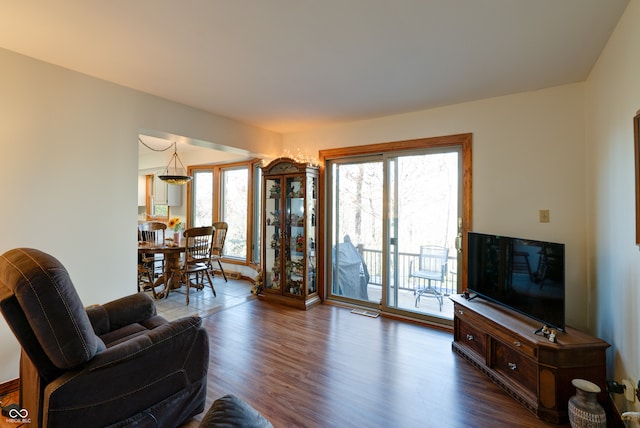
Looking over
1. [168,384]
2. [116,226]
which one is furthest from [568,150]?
[116,226]

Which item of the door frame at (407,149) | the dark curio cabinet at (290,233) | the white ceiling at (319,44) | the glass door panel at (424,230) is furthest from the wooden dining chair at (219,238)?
the glass door panel at (424,230)

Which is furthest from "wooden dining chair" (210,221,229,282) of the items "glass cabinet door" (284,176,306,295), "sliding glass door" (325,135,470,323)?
"sliding glass door" (325,135,470,323)

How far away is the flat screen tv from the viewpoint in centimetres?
213

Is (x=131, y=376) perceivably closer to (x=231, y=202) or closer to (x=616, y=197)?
(x=616, y=197)

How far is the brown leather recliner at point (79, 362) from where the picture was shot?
1379mm

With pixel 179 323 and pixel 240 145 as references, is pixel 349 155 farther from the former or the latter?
pixel 179 323

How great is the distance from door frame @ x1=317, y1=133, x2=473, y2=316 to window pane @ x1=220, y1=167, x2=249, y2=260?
2.03 m

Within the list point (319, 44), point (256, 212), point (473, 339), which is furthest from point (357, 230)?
point (319, 44)

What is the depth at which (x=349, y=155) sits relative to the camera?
4.06 metres

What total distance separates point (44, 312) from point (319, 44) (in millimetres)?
2195

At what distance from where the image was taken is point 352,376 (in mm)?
2416

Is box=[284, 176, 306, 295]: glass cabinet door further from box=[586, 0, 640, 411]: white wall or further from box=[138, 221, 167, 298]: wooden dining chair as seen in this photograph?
box=[586, 0, 640, 411]: white wall

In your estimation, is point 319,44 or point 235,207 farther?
point 235,207

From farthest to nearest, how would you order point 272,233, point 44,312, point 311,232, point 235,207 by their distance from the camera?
point 235,207
point 272,233
point 311,232
point 44,312
